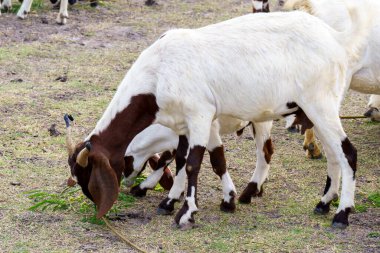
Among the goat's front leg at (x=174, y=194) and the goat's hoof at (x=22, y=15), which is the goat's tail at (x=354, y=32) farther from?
the goat's hoof at (x=22, y=15)

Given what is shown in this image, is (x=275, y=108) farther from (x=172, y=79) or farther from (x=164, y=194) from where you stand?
(x=164, y=194)

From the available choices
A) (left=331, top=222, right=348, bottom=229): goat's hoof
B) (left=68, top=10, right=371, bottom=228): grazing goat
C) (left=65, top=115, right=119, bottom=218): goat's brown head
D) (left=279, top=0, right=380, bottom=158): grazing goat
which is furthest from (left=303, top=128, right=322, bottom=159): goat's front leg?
(left=65, top=115, right=119, bottom=218): goat's brown head

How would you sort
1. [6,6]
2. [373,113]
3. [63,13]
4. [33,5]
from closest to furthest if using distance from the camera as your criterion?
[373,113] → [63,13] → [6,6] → [33,5]

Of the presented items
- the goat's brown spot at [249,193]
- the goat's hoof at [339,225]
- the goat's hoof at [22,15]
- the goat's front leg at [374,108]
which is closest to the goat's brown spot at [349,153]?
the goat's hoof at [339,225]

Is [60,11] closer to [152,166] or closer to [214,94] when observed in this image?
[152,166]

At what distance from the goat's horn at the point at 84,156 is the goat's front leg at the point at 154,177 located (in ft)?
3.18

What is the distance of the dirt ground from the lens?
7633mm

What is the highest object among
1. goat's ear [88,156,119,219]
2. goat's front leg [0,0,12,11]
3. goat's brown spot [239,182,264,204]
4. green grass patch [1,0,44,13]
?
goat's ear [88,156,119,219]

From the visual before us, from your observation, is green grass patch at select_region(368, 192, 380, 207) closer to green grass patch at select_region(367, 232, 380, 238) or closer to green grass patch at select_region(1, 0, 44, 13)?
green grass patch at select_region(367, 232, 380, 238)

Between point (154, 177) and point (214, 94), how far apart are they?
122 cm

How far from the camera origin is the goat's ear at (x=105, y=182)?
7.70m

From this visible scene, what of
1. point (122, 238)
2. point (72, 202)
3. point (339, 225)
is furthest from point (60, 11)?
point (339, 225)

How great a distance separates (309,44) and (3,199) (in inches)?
114

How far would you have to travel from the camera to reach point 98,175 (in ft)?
25.3
